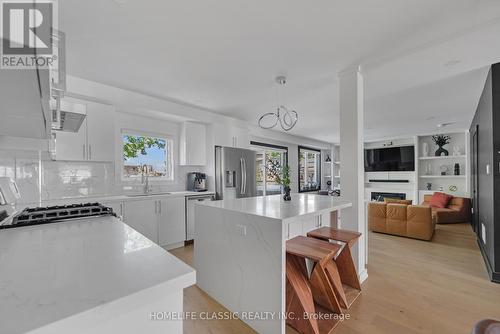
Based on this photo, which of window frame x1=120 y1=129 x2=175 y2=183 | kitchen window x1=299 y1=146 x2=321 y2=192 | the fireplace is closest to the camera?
window frame x1=120 y1=129 x2=175 y2=183

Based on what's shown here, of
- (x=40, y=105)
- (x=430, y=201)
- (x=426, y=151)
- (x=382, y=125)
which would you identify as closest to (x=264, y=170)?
(x=382, y=125)

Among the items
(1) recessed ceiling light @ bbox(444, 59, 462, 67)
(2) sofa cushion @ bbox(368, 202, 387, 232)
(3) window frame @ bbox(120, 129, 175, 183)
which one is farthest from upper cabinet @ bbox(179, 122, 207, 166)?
(1) recessed ceiling light @ bbox(444, 59, 462, 67)

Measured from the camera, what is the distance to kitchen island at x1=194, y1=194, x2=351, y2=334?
1.60 meters

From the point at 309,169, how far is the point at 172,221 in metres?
5.82

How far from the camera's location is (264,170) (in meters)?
6.23

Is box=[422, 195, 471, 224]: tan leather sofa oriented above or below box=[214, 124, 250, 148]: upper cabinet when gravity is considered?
below

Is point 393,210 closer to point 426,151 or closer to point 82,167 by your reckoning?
point 426,151

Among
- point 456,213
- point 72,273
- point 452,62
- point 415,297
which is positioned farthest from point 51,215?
point 456,213

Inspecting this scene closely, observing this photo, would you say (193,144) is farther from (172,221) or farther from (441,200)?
(441,200)

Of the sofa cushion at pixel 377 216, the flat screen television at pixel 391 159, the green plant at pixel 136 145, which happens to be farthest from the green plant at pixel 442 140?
the green plant at pixel 136 145

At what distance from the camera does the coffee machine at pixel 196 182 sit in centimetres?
425

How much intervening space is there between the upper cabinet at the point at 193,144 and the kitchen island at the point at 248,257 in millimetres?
1954

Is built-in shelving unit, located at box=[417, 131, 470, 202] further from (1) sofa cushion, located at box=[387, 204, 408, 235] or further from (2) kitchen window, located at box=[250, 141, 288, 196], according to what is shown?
(2) kitchen window, located at box=[250, 141, 288, 196]

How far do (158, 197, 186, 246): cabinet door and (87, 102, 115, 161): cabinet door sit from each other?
1.04m
